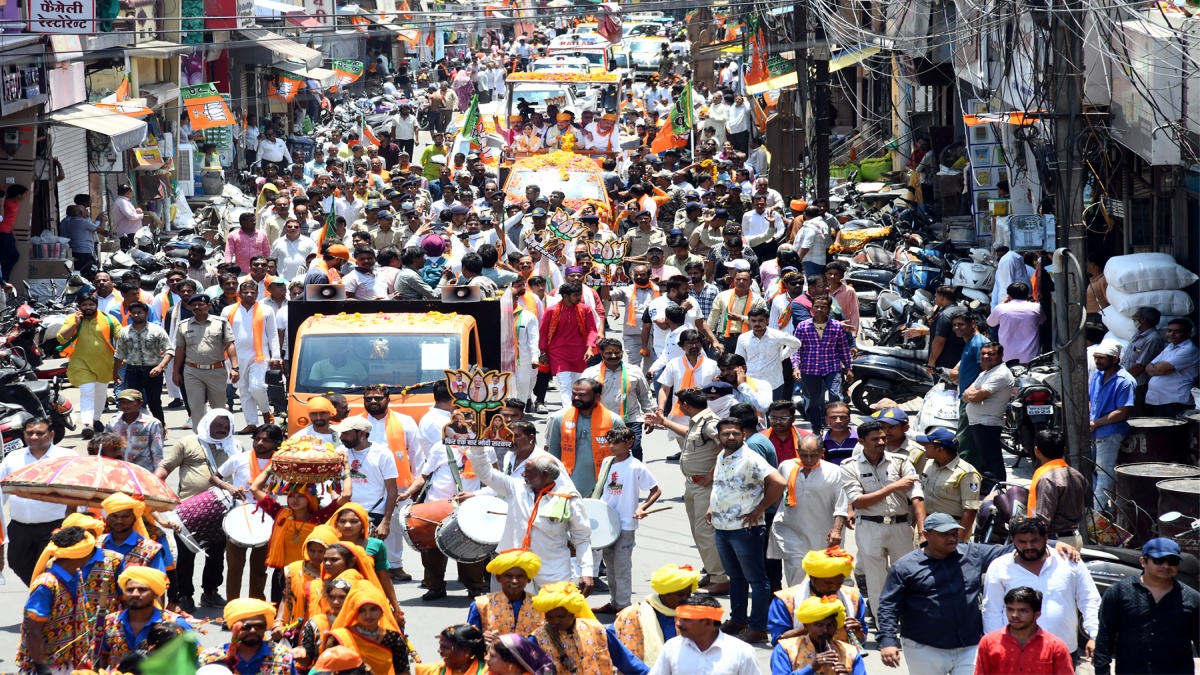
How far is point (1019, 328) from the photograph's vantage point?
51.7 feet

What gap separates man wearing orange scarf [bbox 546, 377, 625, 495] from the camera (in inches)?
454

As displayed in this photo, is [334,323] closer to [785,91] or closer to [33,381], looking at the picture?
[33,381]

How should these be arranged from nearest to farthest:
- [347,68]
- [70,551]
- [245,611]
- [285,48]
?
[245,611], [70,551], [285,48], [347,68]

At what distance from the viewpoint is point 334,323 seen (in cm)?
1363

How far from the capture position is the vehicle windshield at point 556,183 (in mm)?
24938

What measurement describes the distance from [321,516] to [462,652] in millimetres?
2528

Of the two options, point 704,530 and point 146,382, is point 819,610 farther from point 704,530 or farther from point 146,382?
point 146,382

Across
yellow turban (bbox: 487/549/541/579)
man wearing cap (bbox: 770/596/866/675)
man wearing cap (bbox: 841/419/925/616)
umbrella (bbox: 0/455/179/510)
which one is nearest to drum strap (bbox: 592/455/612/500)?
man wearing cap (bbox: 841/419/925/616)

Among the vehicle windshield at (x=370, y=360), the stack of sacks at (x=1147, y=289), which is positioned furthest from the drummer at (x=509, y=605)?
the stack of sacks at (x=1147, y=289)

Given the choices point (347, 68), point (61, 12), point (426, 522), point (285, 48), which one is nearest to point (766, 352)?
point (426, 522)

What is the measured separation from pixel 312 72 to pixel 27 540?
36.4 metres

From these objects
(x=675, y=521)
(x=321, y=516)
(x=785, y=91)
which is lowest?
(x=675, y=521)

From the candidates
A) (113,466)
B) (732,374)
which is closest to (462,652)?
(113,466)

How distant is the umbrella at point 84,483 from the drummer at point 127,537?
0.37 m
